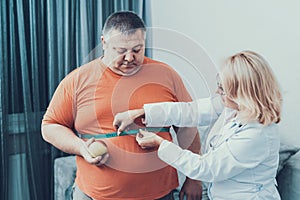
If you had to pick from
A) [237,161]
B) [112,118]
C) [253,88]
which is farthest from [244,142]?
[112,118]

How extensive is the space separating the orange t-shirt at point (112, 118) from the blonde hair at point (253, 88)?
0.32 m

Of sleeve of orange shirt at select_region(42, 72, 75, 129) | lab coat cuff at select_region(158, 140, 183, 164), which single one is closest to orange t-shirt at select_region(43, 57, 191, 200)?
sleeve of orange shirt at select_region(42, 72, 75, 129)

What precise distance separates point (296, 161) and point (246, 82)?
0.66 metres

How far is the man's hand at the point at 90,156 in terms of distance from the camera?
1.27 meters

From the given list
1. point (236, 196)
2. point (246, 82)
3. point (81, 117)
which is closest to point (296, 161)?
point (236, 196)

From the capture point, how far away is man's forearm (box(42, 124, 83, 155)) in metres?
1.35

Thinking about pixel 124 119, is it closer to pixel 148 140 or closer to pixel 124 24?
pixel 148 140

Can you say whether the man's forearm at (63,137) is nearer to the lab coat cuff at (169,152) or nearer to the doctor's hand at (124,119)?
the doctor's hand at (124,119)

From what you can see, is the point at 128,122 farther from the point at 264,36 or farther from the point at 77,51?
the point at 77,51

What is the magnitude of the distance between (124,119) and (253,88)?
0.46 meters

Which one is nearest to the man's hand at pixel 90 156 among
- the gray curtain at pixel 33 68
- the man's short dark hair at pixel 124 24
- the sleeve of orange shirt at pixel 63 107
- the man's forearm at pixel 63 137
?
the man's forearm at pixel 63 137

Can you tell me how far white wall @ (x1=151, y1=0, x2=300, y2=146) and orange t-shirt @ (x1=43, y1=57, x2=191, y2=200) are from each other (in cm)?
23

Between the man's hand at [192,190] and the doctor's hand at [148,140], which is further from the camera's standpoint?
the man's hand at [192,190]

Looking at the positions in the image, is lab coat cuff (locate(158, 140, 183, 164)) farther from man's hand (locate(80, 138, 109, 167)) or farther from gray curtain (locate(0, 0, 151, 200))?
gray curtain (locate(0, 0, 151, 200))
